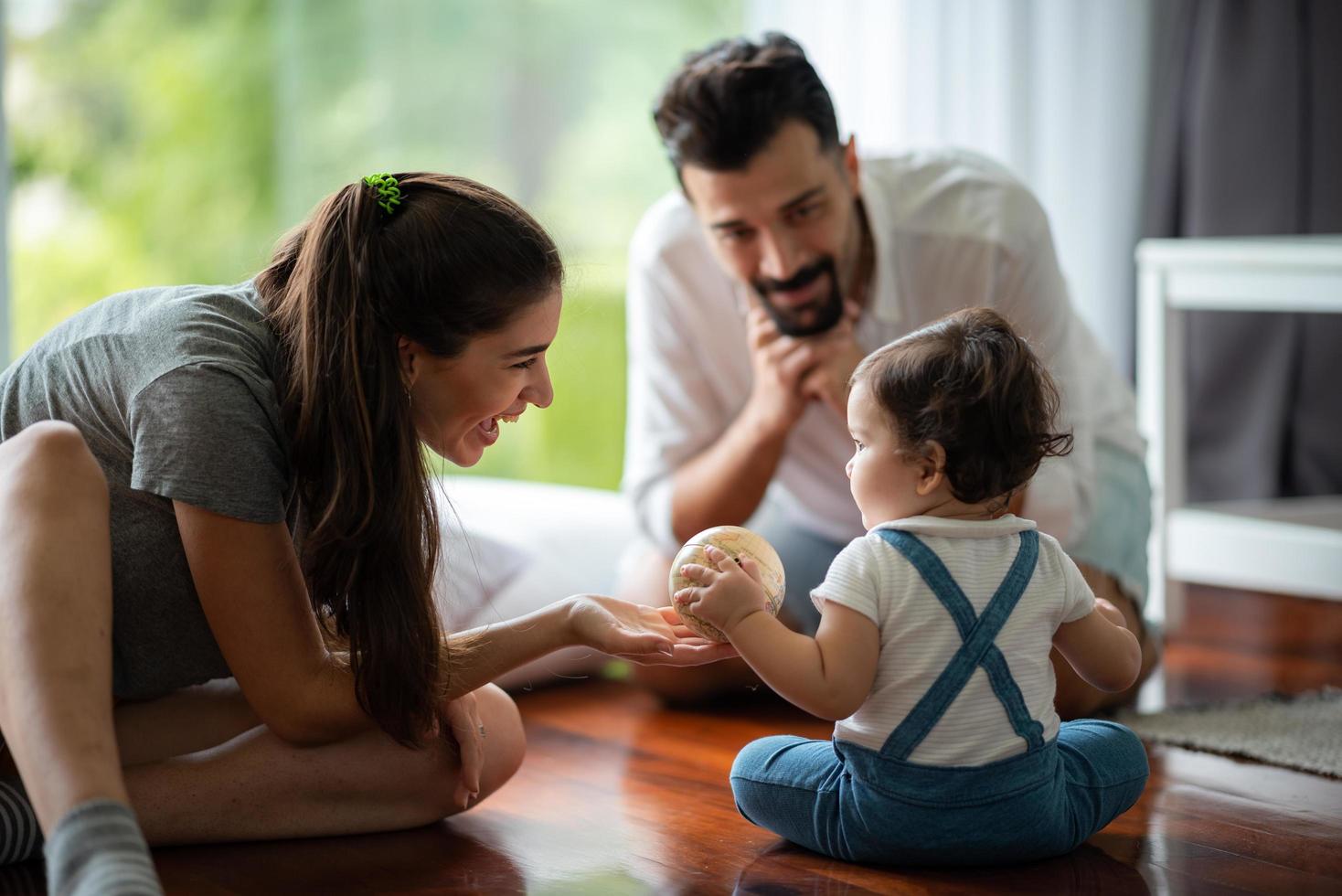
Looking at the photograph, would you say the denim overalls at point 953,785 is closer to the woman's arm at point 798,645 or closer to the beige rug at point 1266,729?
the woman's arm at point 798,645

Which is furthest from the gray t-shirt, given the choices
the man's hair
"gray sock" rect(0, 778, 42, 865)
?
the man's hair

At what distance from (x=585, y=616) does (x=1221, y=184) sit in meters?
2.48

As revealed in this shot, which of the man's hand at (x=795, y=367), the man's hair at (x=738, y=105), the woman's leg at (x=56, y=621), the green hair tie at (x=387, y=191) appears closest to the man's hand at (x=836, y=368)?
the man's hand at (x=795, y=367)

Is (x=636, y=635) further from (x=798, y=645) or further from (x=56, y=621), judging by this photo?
(x=56, y=621)

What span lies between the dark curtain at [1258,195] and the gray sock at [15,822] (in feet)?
8.98

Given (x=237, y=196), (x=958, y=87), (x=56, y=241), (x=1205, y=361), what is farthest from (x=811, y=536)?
(x=56, y=241)

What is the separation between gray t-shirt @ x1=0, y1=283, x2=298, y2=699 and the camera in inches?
48.1

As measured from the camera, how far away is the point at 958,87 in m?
3.05

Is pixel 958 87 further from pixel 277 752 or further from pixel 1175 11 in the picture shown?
pixel 277 752

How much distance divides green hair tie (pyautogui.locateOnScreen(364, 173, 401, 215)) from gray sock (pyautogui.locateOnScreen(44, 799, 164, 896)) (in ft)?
1.83

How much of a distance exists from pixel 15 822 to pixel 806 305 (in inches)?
42.8

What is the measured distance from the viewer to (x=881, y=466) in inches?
49.7

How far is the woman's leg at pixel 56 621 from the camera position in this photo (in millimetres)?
1040

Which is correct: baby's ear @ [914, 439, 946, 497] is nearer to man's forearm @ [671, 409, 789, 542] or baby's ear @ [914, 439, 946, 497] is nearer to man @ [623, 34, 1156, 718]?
man @ [623, 34, 1156, 718]
